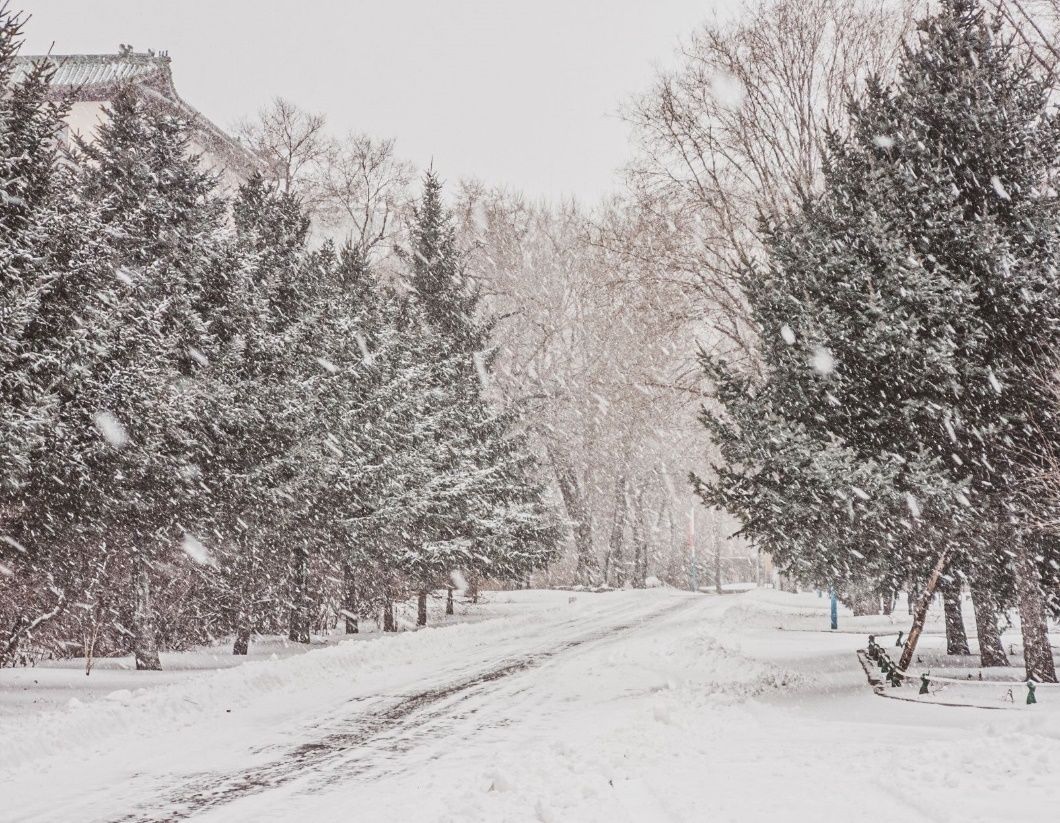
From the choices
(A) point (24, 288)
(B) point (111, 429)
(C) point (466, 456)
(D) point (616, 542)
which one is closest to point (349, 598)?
(C) point (466, 456)

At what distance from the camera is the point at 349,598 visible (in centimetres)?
2022

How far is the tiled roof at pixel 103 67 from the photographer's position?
3538 cm

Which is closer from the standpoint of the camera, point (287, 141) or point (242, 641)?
point (242, 641)

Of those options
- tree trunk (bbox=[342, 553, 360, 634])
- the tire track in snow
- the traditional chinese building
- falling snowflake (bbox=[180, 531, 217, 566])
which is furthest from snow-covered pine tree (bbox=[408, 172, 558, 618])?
the traditional chinese building

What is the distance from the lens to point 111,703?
9.55 metres

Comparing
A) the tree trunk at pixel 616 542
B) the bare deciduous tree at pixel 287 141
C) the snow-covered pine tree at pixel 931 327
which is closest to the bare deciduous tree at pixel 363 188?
the bare deciduous tree at pixel 287 141

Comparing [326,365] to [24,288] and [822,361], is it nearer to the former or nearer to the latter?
[24,288]

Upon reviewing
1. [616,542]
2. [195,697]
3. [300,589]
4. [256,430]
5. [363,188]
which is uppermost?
[363,188]

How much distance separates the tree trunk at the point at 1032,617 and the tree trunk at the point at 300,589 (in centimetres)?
1246

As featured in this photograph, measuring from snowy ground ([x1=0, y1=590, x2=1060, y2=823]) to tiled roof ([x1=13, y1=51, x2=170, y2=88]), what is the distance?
104ft

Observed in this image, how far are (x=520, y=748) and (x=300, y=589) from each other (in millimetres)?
10458

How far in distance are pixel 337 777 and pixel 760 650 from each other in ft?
39.4

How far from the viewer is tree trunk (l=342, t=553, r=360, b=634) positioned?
19.3 meters

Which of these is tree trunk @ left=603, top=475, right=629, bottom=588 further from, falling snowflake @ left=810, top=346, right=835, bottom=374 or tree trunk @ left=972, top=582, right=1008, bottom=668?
falling snowflake @ left=810, top=346, right=835, bottom=374
